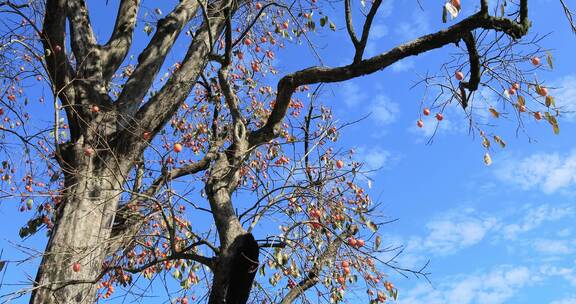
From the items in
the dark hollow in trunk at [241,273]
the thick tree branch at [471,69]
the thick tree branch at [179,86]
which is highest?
the thick tree branch at [179,86]

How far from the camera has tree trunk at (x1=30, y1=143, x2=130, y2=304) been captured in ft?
14.7

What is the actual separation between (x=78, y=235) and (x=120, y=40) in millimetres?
2429

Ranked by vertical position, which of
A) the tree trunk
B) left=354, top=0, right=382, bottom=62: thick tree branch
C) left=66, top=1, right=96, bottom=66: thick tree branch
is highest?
left=66, top=1, right=96, bottom=66: thick tree branch

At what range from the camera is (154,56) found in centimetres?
601

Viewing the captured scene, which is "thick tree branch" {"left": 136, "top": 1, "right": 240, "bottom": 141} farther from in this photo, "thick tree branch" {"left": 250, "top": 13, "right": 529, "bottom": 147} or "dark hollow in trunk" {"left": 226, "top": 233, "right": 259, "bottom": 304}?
"dark hollow in trunk" {"left": 226, "top": 233, "right": 259, "bottom": 304}

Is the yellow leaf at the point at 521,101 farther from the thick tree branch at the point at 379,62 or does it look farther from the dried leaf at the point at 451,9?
the dried leaf at the point at 451,9

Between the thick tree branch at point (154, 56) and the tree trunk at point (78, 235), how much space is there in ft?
2.40

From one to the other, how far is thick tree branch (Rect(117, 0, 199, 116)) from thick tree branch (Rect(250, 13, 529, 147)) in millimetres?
1464

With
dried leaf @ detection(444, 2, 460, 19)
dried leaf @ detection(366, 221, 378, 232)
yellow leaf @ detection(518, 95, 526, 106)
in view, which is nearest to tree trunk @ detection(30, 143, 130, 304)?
dried leaf @ detection(366, 221, 378, 232)

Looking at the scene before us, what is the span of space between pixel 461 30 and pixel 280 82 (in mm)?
1519

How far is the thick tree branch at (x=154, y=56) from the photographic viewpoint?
5.66m

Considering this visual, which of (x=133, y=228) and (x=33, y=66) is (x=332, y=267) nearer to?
(x=133, y=228)

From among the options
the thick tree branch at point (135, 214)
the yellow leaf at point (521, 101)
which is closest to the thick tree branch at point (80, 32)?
the thick tree branch at point (135, 214)

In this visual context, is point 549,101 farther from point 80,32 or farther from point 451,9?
point 80,32
